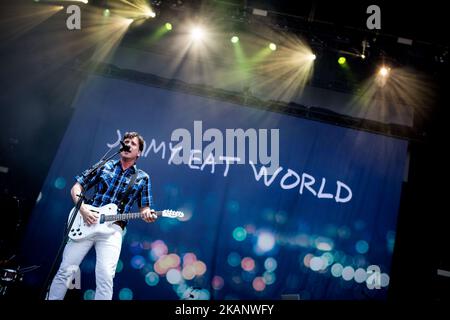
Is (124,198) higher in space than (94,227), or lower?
higher

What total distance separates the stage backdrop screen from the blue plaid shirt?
4.38ft

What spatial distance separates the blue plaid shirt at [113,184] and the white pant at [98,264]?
12.0 inches

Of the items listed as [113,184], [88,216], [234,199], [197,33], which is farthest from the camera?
[197,33]

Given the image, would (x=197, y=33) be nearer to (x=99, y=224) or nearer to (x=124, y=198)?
(x=124, y=198)

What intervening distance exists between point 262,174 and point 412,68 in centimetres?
285

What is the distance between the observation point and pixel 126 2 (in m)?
5.00

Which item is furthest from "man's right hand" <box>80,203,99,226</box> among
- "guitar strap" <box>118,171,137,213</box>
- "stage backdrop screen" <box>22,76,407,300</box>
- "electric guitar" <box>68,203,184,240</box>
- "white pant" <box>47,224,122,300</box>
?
"stage backdrop screen" <box>22,76,407,300</box>

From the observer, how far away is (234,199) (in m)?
4.77

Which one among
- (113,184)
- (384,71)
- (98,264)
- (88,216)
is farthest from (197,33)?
(98,264)

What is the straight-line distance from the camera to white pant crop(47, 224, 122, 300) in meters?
2.88

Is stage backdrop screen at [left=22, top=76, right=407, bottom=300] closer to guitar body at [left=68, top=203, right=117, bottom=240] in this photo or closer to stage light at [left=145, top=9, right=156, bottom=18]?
stage light at [left=145, top=9, right=156, bottom=18]

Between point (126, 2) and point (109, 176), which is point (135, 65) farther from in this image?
point (109, 176)

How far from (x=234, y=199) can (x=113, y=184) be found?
2.01 metres
